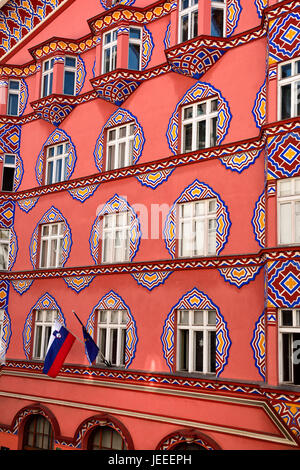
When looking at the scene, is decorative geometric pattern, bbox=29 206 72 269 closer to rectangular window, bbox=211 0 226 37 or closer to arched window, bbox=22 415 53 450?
arched window, bbox=22 415 53 450

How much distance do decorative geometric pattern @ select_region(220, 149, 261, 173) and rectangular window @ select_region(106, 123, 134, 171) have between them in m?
3.80

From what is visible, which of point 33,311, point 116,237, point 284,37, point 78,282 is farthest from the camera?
point 33,311

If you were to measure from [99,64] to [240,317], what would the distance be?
978cm

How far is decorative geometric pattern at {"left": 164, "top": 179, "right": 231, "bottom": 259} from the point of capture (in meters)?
14.2

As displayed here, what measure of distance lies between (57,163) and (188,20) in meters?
6.95

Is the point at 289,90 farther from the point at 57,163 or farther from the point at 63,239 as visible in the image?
the point at 57,163

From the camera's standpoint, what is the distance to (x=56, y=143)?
1988 cm

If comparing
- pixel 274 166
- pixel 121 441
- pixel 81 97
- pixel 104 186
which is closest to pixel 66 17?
pixel 81 97

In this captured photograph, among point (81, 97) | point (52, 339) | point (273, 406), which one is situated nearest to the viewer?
point (273, 406)

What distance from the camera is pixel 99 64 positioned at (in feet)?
59.7

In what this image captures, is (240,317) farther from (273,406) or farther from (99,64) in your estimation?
(99,64)

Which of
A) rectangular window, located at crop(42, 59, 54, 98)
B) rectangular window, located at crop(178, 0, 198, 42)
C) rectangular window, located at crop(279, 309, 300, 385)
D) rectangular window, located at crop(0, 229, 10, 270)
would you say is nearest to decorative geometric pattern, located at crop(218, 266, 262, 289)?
rectangular window, located at crop(279, 309, 300, 385)

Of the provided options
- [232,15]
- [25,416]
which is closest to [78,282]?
[25,416]

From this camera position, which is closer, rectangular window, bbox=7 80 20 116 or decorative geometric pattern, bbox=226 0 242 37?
decorative geometric pattern, bbox=226 0 242 37
